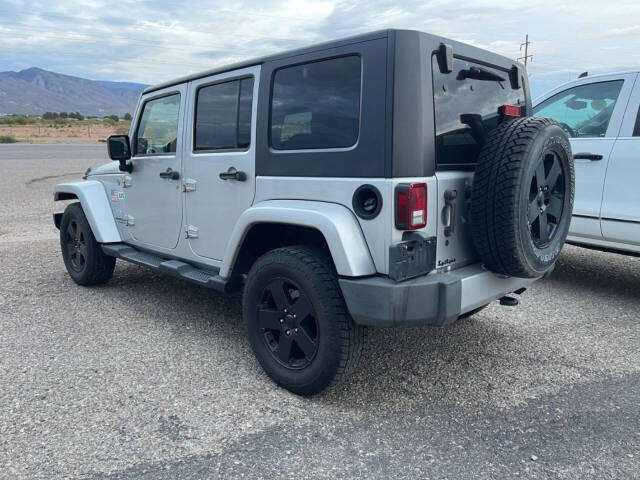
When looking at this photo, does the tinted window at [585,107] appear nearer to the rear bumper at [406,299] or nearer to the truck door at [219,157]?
the rear bumper at [406,299]

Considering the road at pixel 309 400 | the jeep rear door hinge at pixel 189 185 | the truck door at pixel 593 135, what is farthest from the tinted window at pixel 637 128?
the jeep rear door hinge at pixel 189 185

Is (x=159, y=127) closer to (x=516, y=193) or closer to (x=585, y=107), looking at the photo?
(x=516, y=193)

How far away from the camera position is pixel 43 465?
8.31 ft

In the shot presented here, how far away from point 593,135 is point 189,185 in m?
3.58

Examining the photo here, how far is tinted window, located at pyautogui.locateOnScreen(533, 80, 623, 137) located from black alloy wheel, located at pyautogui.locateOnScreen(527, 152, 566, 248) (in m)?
1.97

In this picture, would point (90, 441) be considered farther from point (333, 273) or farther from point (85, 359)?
point (333, 273)

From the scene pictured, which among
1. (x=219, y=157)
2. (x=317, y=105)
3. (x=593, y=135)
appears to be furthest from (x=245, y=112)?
(x=593, y=135)

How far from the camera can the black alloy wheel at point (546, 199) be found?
121 inches

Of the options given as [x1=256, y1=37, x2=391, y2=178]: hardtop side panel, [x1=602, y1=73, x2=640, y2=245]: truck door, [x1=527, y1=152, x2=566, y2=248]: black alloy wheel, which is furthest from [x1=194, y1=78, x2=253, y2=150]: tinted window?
[x1=602, y1=73, x2=640, y2=245]: truck door

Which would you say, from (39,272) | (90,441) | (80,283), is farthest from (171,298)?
(90,441)

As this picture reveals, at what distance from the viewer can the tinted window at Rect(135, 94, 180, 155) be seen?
4.31 meters

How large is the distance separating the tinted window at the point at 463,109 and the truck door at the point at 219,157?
3.90 feet

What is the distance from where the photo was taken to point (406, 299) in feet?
8.99

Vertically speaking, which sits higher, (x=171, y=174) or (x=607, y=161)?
(x=607, y=161)
